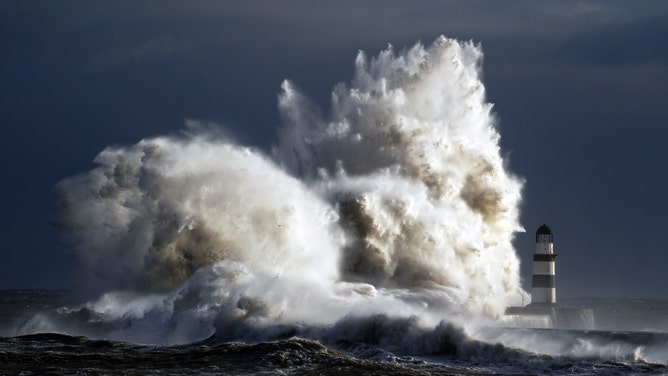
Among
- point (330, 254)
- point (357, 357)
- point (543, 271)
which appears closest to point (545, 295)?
point (543, 271)

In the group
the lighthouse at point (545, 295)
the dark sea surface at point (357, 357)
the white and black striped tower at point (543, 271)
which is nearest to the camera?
the dark sea surface at point (357, 357)

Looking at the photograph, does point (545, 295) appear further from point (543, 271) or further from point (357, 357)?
point (357, 357)

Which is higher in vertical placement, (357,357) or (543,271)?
(543,271)

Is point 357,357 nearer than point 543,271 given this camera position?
Yes

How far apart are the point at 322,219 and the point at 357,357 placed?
10.5 metres

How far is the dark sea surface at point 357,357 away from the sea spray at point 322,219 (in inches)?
110

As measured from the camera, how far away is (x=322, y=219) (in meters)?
31.8

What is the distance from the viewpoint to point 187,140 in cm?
3381

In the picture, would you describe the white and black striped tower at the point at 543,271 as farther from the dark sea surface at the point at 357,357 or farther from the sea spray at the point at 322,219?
the dark sea surface at the point at 357,357

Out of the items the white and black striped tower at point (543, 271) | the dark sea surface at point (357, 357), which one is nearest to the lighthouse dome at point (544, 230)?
the white and black striped tower at point (543, 271)

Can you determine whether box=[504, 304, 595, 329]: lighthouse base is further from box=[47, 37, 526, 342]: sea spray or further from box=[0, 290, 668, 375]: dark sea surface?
box=[0, 290, 668, 375]: dark sea surface

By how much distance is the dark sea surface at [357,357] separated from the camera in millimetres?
19391

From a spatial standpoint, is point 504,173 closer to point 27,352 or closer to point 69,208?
point 69,208

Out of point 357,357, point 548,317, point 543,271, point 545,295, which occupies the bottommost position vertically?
point 357,357
